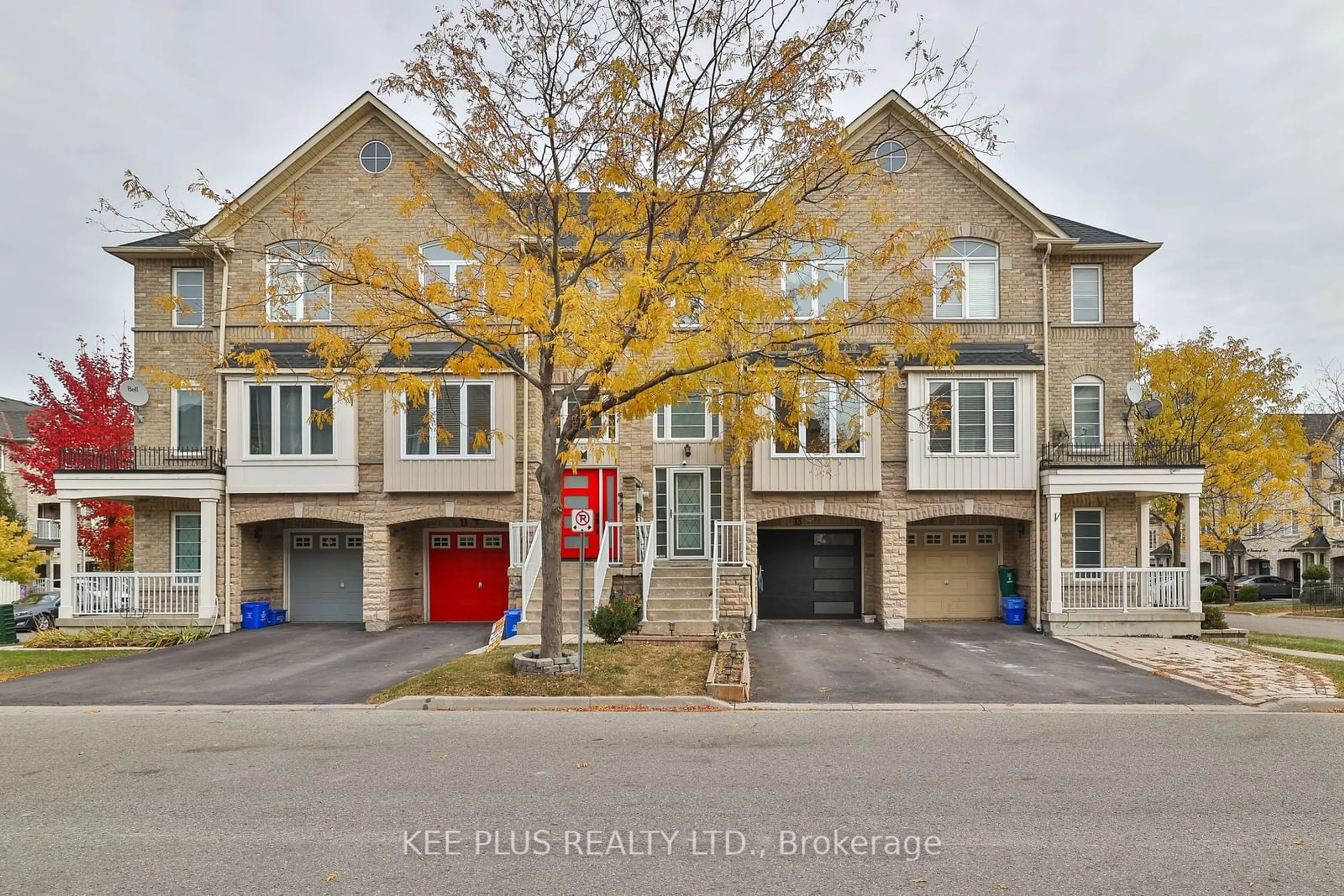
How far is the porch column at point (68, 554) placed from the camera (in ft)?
61.3

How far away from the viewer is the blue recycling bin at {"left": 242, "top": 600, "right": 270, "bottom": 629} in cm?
1992

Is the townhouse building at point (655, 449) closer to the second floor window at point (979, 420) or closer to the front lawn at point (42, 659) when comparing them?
the second floor window at point (979, 420)

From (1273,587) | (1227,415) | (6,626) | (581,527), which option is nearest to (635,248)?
(581,527)

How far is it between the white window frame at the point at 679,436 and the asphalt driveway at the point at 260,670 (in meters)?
5.83

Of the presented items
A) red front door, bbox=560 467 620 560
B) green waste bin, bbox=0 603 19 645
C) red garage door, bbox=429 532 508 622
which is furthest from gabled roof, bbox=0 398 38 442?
red front door, bbox=560 467 620 560

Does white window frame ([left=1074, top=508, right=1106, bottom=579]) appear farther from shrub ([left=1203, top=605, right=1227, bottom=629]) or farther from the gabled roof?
the gabled roof

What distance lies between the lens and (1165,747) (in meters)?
8.74

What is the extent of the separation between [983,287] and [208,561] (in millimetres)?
18099

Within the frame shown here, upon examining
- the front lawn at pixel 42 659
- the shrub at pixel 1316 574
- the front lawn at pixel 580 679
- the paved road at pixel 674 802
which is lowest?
the shrub at pixel 1316 574

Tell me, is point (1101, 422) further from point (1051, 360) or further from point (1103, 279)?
point (1103, 279)

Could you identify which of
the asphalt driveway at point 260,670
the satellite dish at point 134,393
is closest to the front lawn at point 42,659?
the asphalt driveway at point 260,670

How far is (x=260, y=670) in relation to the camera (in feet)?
47.5

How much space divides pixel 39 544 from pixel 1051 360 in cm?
4823

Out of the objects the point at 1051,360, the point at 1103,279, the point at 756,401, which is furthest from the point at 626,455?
the point at 1103,279
